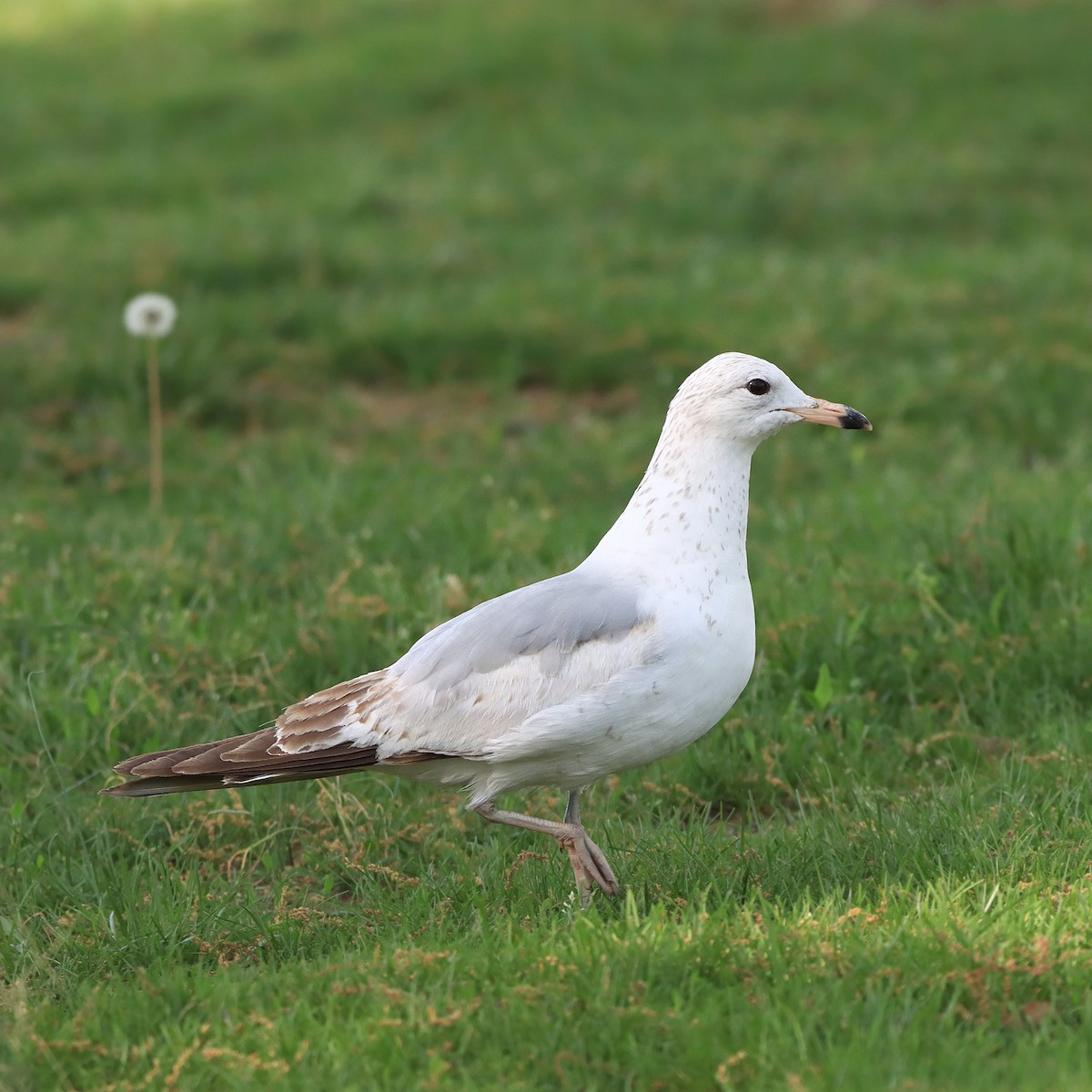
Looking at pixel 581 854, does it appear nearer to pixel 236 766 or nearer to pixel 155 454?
pixel 236 766

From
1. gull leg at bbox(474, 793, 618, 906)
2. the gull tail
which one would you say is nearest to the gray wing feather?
the gull tail

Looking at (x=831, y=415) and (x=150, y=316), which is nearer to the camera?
(x=831, y=415)

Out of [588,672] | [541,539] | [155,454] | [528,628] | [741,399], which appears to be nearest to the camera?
[588,672]

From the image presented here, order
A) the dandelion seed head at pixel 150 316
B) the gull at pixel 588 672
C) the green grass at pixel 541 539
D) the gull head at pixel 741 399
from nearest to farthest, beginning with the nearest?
the green grass at pixel 541 539
the gull at pixel 588 672
the gull head at pixel 741 399
the dandelion seed head at pixel 150 316

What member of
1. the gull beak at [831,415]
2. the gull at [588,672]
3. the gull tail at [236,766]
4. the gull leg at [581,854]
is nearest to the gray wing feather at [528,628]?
the gull at [588,672]

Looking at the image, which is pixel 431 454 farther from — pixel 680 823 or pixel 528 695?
pixel 528 695

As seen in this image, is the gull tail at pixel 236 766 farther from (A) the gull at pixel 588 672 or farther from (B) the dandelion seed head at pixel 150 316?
(B) the dandelion seed head at pixel 150 316

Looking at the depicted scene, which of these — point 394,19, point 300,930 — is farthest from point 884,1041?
point 394,19

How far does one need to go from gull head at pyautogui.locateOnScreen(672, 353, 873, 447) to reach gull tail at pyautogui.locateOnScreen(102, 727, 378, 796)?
126cm

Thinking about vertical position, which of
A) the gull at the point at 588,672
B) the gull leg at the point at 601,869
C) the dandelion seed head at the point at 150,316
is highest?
the dandelion seed head at the point at 150,316

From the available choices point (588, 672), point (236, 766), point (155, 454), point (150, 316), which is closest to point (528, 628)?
point (588, 672)

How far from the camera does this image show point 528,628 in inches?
159

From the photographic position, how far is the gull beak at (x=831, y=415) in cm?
431

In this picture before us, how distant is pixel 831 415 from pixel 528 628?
105 cm
